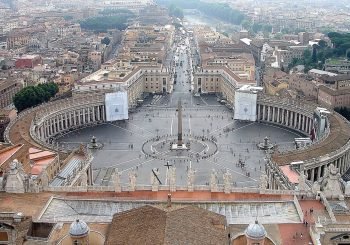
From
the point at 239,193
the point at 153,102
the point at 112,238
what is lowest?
the point at 153,102

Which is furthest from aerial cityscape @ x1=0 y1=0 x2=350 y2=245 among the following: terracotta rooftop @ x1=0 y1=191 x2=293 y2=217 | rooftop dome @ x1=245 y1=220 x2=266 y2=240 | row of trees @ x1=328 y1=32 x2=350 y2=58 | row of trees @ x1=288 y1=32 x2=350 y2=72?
row of trees @ x1=328 y1=32 x2=350 y2=58

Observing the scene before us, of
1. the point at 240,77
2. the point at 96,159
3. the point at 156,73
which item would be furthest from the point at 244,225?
the point at 156,73

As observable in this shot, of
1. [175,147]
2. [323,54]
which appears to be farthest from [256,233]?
[323,54]

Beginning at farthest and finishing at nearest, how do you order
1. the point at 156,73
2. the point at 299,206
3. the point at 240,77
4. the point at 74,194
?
the point at 156,73
the point at 240,77
the point at 74,194
the point at 299,206

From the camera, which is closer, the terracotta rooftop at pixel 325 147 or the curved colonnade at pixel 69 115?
the terracotta rooftop at pixel 325 147

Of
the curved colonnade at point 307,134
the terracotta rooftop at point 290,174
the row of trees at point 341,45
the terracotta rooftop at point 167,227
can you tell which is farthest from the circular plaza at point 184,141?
the row of trees at point 341,45

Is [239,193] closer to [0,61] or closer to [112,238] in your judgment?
[112,238]

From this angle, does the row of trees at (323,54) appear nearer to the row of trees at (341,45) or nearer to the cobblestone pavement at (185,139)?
the row of trees at (341,45)

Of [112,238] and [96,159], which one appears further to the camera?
[96,159]
